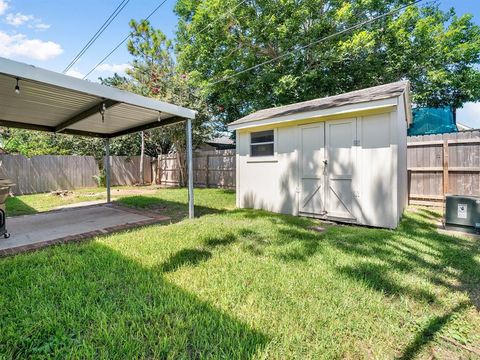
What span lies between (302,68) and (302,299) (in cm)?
1132

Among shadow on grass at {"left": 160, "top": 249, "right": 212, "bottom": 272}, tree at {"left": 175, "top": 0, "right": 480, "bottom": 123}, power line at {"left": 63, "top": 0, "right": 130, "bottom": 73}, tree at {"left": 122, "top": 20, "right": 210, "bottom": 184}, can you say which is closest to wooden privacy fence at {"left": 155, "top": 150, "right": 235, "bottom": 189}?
tree at {"left": 122, "top": 20, "right": 210, "bottom": 184}

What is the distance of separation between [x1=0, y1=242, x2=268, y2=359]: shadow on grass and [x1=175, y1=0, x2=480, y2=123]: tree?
30.2 ft

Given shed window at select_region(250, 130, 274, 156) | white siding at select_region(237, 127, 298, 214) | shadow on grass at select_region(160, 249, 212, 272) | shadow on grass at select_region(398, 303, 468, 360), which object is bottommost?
shadow on grass at select_region(398, 303, 468, 360)

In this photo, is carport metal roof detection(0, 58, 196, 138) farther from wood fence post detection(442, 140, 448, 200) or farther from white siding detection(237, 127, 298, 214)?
wood fence post detection(442, 140, 448, 200)

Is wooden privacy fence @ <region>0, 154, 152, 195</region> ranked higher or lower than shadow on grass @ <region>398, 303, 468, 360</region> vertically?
higher

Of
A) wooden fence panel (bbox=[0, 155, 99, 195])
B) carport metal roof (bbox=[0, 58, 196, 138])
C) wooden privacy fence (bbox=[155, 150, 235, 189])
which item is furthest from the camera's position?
wooden privacy fence (bbox=[155, 150, 235, 189])

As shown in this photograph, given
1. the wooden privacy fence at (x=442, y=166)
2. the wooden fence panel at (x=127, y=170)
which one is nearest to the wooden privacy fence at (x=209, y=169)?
the wooden fence panel at (x=127, y=170)

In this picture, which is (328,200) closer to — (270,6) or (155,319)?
(155,319)

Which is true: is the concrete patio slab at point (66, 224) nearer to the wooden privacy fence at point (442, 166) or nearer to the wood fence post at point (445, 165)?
the wooden privacy fence at point (442, 166)

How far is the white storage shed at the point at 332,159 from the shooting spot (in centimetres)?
487

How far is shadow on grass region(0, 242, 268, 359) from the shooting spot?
5.84ft

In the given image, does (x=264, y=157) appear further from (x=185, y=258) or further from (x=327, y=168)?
A: (x=185, y=258)

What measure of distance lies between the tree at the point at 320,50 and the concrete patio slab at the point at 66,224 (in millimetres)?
6903

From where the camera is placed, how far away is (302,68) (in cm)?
1165
